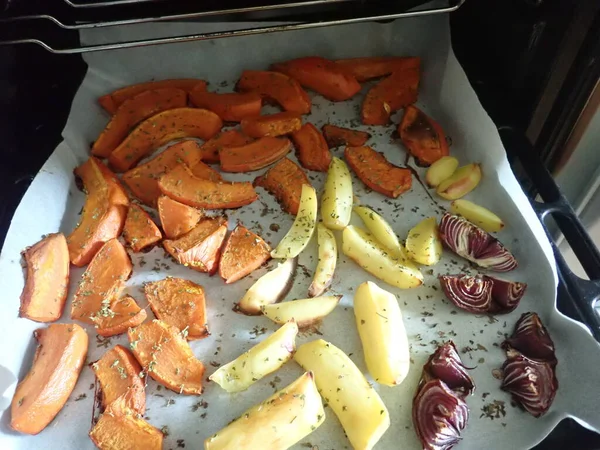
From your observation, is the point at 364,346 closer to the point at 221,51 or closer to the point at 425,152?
the point at 425,152

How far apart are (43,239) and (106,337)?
0.33 meters

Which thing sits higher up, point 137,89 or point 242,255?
point 137,89

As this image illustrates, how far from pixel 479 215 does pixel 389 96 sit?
1.85 ft

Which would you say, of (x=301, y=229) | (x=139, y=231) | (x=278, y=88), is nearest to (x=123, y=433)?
(x=139, y=231)

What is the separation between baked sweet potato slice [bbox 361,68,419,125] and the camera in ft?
5.73

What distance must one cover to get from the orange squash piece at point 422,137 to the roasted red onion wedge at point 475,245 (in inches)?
10.5

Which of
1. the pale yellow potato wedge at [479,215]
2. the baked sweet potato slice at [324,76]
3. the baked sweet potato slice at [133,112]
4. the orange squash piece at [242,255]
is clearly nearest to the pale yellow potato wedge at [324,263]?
the orange squash piece at [242,255]

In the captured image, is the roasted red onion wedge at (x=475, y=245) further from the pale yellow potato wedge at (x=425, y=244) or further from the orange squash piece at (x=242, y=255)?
the orange squash piece at (x=242, y=255)

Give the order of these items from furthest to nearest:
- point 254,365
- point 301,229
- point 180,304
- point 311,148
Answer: point 311,148 → point 301,229 → point 180,304 → point 254,365

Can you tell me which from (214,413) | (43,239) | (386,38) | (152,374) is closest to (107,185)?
(43,239)

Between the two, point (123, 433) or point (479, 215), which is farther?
point (479, 215)

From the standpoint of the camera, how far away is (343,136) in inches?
66.3

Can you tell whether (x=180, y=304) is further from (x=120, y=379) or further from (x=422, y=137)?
(x=422, y=137)

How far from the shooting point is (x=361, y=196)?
5.17 ft
